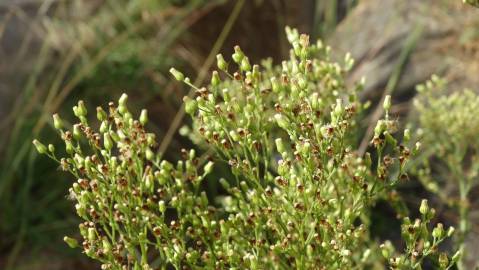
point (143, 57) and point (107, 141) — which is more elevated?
point (143, 57)

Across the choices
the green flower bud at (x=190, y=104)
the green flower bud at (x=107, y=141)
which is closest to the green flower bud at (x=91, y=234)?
the green flower bud at (x=107, y=141)

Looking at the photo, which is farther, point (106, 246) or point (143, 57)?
point (143, 57)

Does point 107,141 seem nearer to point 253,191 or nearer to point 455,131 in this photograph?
point 253,191

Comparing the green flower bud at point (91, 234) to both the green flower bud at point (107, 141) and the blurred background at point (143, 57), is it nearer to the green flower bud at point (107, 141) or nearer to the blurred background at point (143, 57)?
the green flower bud at point (107, 141)

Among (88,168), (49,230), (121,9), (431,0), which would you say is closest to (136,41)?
(121,9)

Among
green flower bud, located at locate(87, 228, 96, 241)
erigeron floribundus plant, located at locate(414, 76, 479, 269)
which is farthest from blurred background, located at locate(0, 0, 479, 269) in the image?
green flower bud, located at locate(87, 228, 96, 241)

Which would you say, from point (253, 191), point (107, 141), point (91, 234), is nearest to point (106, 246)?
point (91, 234)

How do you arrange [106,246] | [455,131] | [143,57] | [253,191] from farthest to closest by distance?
1. [143,57]
2. [455,131]
3. [253,191]
4. [106,246]

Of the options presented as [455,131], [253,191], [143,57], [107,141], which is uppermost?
[143,57]

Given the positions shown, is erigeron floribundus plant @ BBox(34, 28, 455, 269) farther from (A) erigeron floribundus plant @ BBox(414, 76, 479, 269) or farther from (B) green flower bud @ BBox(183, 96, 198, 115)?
(A) erigeron floribundus plant @ BBox(414, 76, 479, 269)
